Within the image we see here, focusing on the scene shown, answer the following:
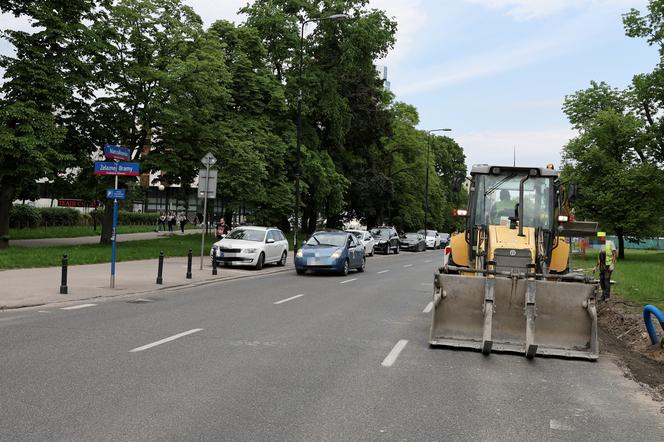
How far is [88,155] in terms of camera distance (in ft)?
96.5

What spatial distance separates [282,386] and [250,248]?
17.4m

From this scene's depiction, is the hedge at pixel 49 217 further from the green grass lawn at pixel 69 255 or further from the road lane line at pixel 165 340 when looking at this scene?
the road lane line at pixel 165 340

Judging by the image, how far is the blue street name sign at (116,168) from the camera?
15.0 metres

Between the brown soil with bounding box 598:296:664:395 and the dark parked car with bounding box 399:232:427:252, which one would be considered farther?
the dark parked car with bounding box 399:232:427:252

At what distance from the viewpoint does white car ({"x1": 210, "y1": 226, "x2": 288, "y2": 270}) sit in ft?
76.9

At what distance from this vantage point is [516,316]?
8.94 m

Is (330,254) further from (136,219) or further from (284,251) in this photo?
(136,219)

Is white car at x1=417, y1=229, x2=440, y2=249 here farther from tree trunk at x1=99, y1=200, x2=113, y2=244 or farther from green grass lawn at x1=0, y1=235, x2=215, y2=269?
tree trunk at x1=99, y1=200, x2=113, y2=244

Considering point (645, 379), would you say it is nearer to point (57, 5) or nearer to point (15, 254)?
point (15, 254)

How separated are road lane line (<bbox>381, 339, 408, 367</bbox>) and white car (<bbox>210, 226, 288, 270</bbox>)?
13448 millimetres

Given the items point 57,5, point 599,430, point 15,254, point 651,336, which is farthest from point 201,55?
point 599,430

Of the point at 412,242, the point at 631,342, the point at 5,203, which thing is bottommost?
the point at 631,342

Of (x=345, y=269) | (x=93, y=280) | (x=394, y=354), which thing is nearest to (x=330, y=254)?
(x=345, y=269)

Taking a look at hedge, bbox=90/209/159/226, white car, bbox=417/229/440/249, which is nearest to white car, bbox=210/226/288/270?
hedge, bbox=90/209/159/226
